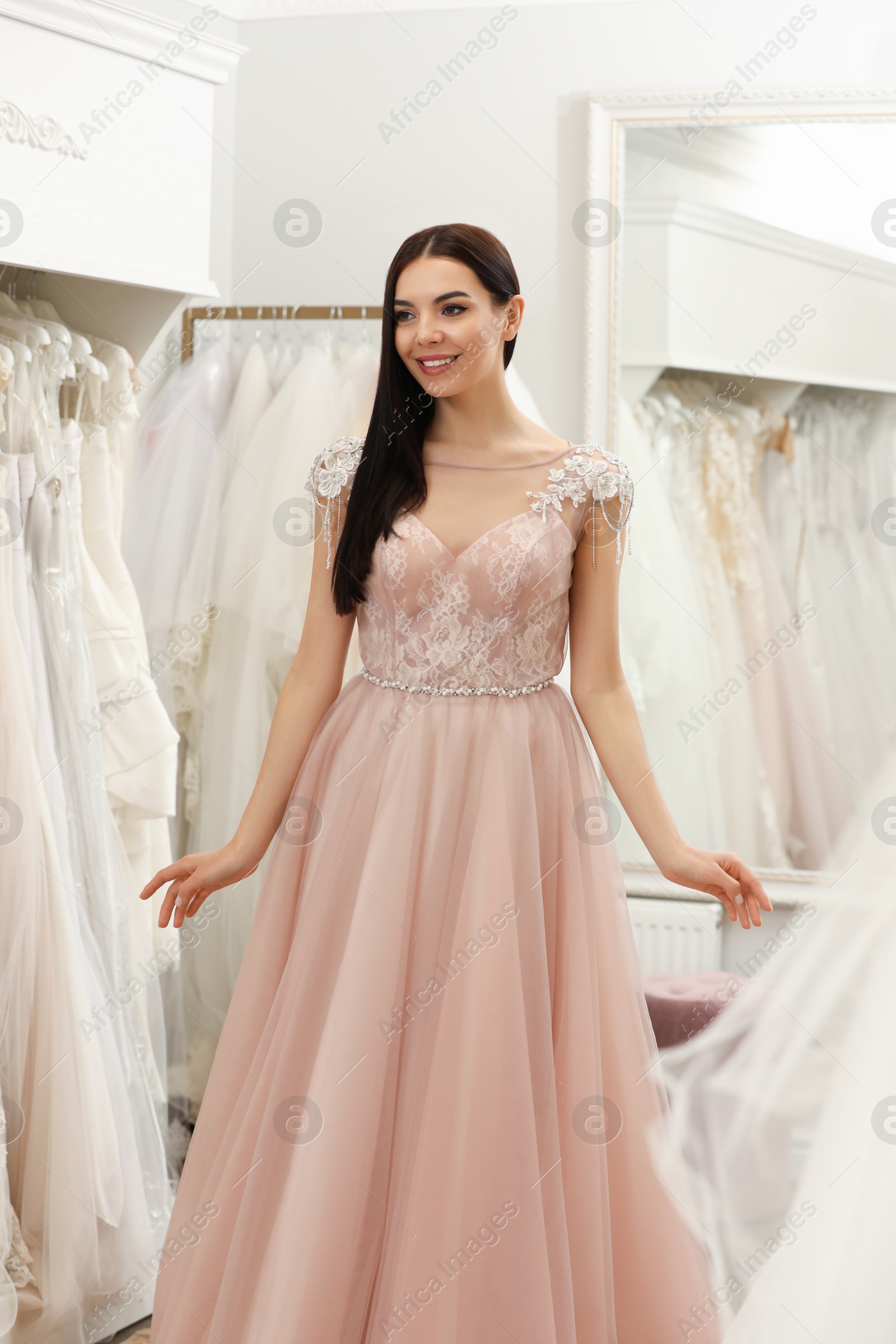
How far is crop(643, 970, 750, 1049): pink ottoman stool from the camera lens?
94.8 inches

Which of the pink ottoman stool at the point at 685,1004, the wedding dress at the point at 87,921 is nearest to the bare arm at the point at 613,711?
the wedding dress at the point at 87,921

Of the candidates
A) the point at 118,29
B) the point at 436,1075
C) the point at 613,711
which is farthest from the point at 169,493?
the point at 436,1075

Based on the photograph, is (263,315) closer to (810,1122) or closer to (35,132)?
(35,132)

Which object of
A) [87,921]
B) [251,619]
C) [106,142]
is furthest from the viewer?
[251,619]

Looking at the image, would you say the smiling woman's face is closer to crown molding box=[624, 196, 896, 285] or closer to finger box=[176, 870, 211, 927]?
finger box=[176, 870, 211, 927]

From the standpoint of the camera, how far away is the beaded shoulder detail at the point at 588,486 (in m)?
1.40

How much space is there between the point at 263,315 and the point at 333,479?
48.1 inches

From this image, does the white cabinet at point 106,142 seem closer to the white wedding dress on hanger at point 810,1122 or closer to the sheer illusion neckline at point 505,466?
the sheer illusion neckline at point 505,466

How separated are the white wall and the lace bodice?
1.44 metres

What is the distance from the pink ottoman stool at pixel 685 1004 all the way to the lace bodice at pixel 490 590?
1257 millimetres
